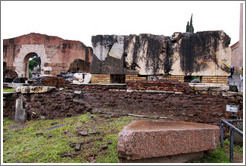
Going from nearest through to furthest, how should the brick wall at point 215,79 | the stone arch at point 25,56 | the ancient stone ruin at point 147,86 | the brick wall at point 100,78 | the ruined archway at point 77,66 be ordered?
the ancient stone ruin at point 147,86
the brick wall at point 215,79
the brick wall at point 100,78
the ruined archway at point 77,66
the stone arch at point 25,56

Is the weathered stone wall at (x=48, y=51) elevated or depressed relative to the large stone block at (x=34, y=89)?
elevated

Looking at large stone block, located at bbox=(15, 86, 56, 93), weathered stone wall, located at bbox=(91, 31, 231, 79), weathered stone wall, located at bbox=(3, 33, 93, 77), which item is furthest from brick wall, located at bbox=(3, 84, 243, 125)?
weathered stone wall, located at bbox=(3, 33, 93, 77)

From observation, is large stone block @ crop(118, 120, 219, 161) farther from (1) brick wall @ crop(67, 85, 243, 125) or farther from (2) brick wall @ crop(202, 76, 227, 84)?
(2) brick wall @ crop(202, 76, 227, 84)

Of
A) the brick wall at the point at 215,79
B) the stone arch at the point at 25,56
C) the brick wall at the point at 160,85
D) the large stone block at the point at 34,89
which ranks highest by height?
the stone arch at the point at 25,56

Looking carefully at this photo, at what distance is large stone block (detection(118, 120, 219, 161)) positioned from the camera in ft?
6.61

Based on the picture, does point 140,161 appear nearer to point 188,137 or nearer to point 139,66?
point 188,137

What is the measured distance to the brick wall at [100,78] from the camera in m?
5.05

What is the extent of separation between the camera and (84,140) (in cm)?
281

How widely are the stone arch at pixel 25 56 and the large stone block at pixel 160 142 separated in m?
13.6

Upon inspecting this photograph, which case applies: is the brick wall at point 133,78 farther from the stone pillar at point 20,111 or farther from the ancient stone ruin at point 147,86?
the stone pillar at point 20,111

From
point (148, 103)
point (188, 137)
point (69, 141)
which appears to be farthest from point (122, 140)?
point (148, 103)

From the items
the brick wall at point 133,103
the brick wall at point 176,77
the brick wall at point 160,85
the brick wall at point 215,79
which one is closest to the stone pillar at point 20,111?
the brick wall at point 133,103

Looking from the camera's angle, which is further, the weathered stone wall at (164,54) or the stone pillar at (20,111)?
the stone pillar at (20,111)

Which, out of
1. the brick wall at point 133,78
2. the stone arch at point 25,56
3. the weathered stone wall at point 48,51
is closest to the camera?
the brick wall at point 133,78
